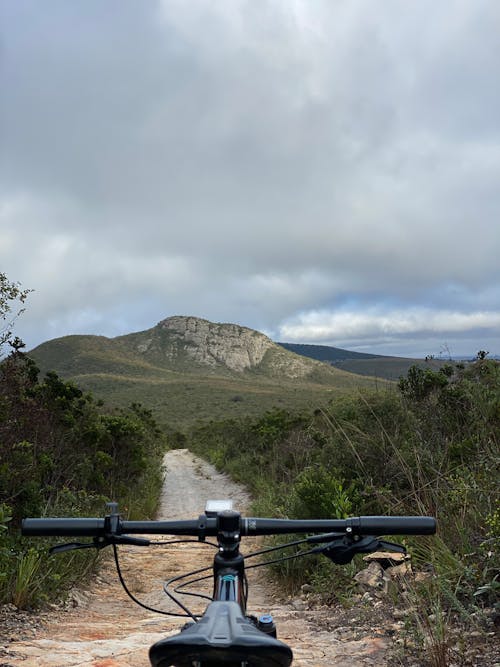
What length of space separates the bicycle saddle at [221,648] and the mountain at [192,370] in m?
41.5

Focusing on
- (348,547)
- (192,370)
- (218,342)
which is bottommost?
(348,547)

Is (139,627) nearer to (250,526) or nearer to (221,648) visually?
(250,526)

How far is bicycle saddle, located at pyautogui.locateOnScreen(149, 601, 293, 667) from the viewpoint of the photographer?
1.07 m

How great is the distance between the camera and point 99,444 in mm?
10836

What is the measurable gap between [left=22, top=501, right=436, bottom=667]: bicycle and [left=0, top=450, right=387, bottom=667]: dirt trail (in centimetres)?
217

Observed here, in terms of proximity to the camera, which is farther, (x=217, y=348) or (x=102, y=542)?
(x=217, y=348)

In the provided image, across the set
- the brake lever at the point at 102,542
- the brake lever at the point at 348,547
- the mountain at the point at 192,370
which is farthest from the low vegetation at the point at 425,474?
the mountain at the point at 192,370

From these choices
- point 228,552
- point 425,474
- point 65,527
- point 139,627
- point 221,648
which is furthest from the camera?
point 425,474

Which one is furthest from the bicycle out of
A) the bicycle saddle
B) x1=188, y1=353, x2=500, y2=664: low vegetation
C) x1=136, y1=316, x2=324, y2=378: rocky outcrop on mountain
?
x1=136, y1=316, x2=324, y2=378: rocky outcrop on mountain

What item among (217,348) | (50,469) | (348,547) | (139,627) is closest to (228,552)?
(348,547)

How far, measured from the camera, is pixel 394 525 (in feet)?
6.18

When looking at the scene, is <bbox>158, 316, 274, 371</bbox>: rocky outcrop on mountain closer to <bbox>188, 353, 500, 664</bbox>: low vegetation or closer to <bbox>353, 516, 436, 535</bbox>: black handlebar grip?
<bbox>188, 353, 500, 664</bbox>: low vegetation

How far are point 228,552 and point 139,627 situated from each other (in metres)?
3.92

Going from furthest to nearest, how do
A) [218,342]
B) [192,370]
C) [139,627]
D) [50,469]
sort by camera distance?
[218,342], [192,370], [50,469], [139,627]
